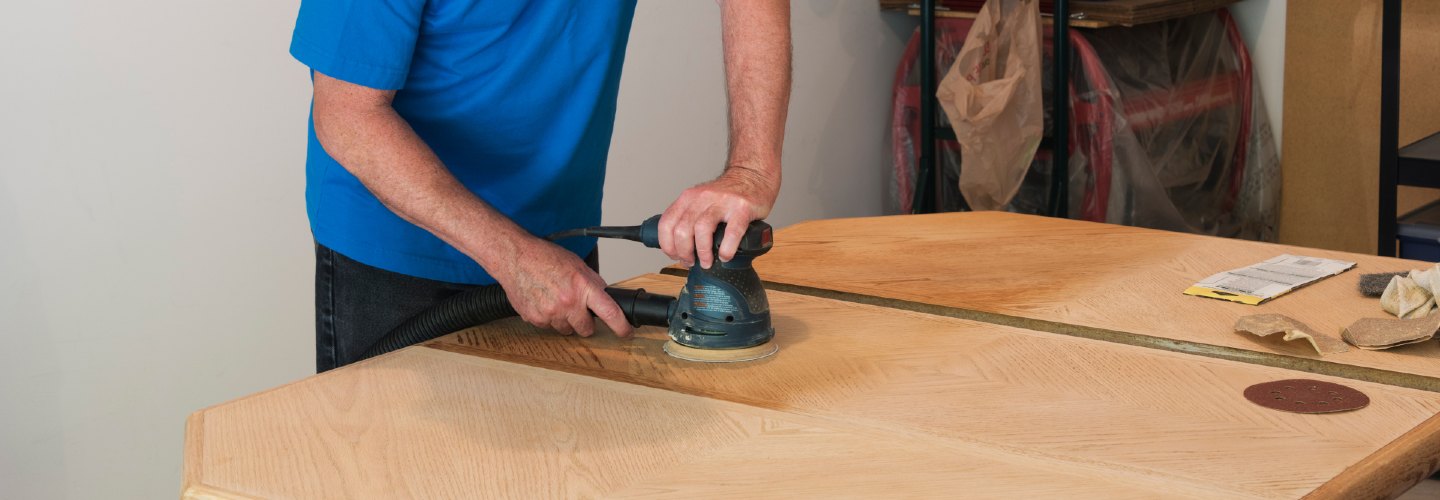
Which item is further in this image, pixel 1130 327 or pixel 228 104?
pixel 228 104

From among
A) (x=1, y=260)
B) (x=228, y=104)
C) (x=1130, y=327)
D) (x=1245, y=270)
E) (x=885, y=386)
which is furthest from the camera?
(x=228, y=104)

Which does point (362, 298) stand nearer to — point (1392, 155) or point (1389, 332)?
point (1389, 332)

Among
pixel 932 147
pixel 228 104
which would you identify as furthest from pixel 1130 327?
pixel 932 147

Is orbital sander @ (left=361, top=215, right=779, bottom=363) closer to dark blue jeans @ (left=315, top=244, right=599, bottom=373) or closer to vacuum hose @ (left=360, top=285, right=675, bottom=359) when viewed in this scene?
vacuum hose @ (left=360, top=285, right=675, bottom=359)

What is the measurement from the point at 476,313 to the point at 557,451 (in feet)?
1.38

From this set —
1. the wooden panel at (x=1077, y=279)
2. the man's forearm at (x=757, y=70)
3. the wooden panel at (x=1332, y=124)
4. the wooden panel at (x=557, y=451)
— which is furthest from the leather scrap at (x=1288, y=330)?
the wooden panel at (x=1332, y=124)

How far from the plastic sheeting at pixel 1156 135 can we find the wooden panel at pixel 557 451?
2424 millimetres

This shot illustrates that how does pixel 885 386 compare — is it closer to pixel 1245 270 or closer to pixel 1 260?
pixel 1245 270

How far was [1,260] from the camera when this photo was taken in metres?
2.10

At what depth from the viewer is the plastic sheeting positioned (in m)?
3.43

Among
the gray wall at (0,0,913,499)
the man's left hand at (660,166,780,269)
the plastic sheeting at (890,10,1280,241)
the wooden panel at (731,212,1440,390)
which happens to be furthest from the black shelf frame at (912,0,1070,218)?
the man's left hand at (660,166,780,269)

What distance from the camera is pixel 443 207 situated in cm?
140

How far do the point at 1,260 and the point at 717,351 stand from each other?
132cm


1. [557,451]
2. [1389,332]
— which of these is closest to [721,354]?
[557,451]
